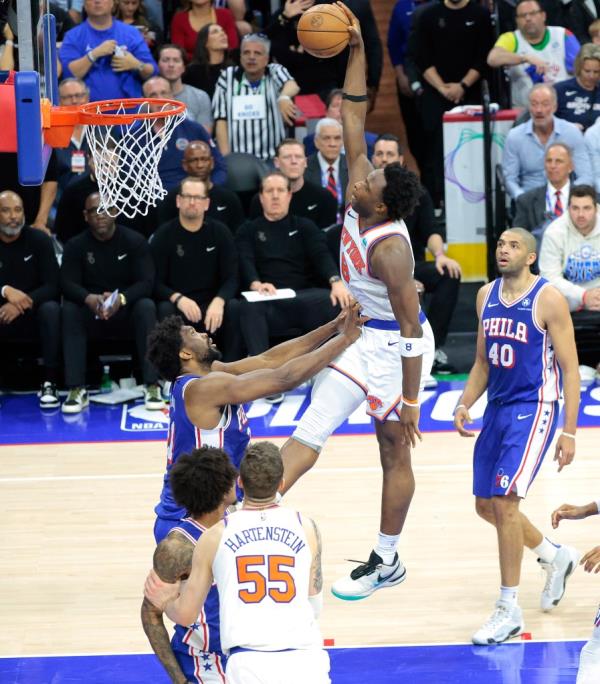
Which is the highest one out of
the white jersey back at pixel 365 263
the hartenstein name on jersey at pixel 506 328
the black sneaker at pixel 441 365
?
the white jersey back at pixel 365 263

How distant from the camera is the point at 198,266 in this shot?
10258 millimetres

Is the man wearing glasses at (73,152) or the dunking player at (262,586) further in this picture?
the man wearing glasses at (73,152)

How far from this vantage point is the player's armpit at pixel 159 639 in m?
4.75

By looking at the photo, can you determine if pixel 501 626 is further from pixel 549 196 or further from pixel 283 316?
pixel 549 196

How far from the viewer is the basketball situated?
22.9 ft

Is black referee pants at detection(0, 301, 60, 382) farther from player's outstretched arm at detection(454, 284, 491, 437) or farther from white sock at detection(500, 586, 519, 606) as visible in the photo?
white sock at detection(500, 586, 519, 606)

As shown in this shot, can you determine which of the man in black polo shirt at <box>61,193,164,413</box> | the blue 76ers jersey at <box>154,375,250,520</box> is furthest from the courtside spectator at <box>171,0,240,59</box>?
the blue 76ers jersey at <box>154,375,250,520</box>

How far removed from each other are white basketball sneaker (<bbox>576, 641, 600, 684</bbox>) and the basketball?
3.54 m

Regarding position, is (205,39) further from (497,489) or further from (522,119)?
(497,489)

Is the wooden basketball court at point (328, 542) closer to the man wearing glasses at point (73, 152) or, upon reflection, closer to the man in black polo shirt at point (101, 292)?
the man in black polo shirt at point (101, 292)

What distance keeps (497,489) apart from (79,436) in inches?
168

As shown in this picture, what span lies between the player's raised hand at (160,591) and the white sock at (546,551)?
7.36ft

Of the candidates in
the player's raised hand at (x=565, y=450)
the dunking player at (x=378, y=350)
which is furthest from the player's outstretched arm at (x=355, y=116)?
the player's raised hand at (x=565, y=450)

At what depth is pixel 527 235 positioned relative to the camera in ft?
20.1
